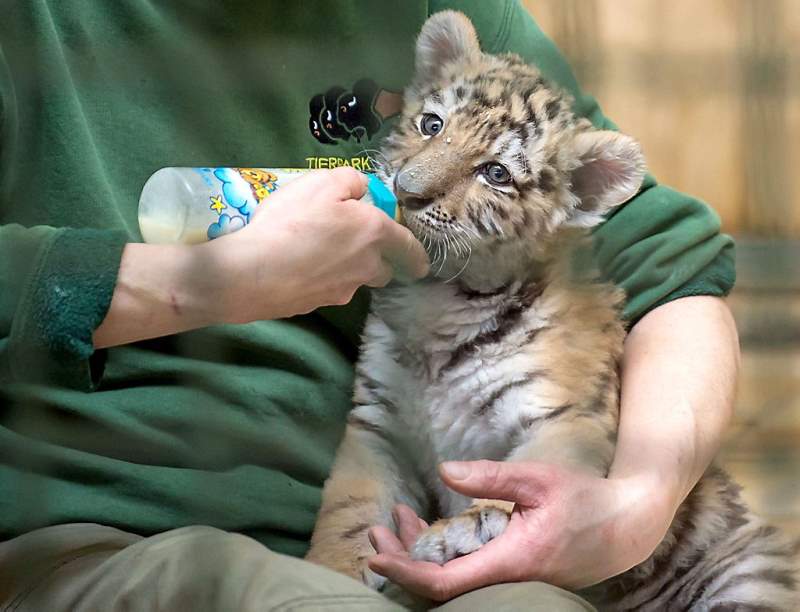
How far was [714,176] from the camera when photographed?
1818 mm

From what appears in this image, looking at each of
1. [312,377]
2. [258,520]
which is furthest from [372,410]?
[258,520]

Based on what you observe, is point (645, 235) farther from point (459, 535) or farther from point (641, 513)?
point (459, 535)

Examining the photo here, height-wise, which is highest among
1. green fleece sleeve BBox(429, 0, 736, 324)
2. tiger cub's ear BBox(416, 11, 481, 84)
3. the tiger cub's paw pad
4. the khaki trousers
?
tiger cub's ear BBox(416, 11, 481, 84)

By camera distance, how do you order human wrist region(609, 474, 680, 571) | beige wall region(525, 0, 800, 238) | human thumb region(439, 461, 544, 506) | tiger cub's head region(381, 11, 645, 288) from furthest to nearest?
tiger cub's head region(381, 11, 645, 288), human wrist region(609, 474, 680, 571), human thumb region(439, 461, 544, 506), beige wall region(525, 0, 800, 238)

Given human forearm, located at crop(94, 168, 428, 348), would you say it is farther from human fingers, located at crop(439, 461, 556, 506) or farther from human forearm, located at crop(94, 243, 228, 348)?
human fingers, located at crop(439, 461, 556, 506)

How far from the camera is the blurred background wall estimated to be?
1.01 metres

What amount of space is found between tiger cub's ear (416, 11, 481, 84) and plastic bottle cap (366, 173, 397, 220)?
0.72ft

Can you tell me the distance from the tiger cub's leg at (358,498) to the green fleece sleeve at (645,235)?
0.40 metres

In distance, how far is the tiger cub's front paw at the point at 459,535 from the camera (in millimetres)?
1174

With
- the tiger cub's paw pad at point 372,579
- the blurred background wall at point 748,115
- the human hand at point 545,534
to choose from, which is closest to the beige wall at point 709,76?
the blurred background wall at point 748,115

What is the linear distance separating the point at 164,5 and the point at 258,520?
65 centimetres

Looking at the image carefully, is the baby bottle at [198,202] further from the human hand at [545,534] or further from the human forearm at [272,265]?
the human hand at [545,534]

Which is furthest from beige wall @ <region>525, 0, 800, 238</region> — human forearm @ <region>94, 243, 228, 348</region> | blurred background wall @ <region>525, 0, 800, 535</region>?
human forearm @ <region>94, 243, 228, 348</region>

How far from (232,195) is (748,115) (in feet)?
1.83
